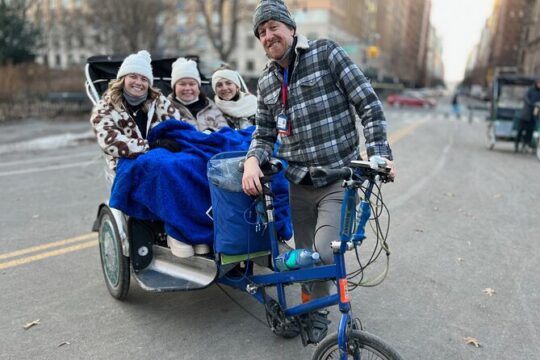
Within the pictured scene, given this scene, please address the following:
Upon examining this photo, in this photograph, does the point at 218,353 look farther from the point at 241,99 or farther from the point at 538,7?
the point at 538,7

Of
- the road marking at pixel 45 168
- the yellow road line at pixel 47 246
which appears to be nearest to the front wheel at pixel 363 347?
the yellow road line at pixel 47 246

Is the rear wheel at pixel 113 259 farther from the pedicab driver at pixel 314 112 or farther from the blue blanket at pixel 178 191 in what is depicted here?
the pedicab driver at pixel 314 112

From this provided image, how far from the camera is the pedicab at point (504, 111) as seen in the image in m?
13.6

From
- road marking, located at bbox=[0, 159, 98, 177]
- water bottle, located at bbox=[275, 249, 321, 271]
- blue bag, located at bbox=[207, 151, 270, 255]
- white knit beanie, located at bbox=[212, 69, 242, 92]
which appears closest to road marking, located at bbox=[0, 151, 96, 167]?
road marking, located at bbox=[0, 159, 98, 177]

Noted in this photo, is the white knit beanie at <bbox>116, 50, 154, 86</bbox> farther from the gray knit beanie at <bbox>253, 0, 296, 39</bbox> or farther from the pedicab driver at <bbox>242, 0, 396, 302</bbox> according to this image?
the gray knit beanie at <bbox>253, 0, 296, 39</bbox>

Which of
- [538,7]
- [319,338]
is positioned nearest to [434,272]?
[319,338]

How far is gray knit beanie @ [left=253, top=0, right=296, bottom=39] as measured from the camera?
2.71 m

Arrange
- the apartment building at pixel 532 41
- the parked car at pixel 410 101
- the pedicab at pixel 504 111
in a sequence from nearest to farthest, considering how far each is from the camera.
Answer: the pedicab at pixel 504 111 → the parked car at pixel 410 101 → the apartment building at pixel 532 41

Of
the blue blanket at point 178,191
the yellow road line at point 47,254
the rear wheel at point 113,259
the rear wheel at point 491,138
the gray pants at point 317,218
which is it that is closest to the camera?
the gray pants at point 317,218

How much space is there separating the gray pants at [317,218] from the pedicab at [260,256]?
12cm

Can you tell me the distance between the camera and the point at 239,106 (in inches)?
194

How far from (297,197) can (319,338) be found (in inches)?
35.4

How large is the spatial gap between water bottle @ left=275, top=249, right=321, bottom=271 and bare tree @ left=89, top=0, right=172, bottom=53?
2730 centimetres

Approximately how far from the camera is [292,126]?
116 inches
